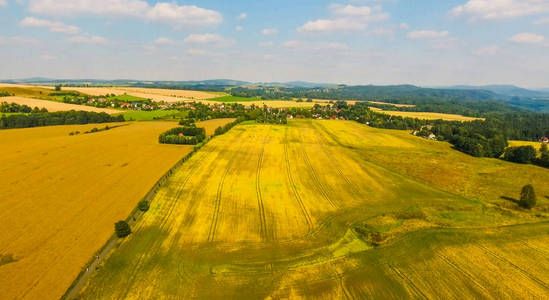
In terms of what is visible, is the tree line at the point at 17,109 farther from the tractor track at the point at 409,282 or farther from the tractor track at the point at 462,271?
the tractor track at the point at 462,271

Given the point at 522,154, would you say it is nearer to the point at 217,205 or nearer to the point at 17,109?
the point at 217,205

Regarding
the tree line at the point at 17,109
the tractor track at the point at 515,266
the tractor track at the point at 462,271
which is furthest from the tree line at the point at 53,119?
the tractor track at the point at 515,266

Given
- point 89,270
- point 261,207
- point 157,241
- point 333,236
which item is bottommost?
point 89,270

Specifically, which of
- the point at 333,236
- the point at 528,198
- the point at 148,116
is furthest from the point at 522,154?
the point at 148,116

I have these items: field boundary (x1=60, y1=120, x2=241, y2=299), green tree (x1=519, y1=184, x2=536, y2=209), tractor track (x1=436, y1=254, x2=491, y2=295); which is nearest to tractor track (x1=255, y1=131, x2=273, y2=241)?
field boundary (x1=60, y1=120, x2=241, y2=299)

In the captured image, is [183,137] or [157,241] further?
[183,137]

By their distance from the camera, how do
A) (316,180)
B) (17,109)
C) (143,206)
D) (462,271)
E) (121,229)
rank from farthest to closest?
(17,109), (316,180), (143,206), (121,229), (462,271)
